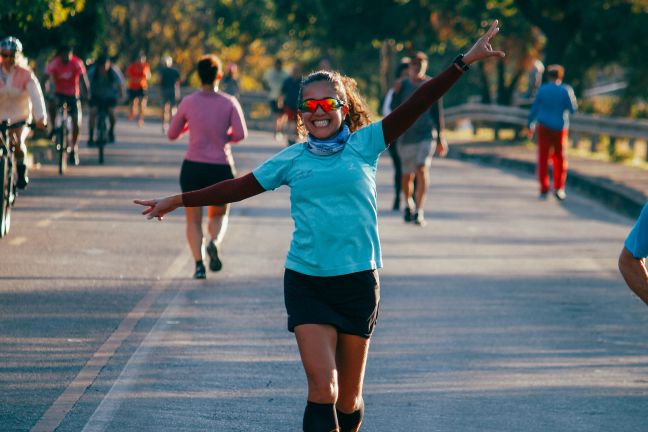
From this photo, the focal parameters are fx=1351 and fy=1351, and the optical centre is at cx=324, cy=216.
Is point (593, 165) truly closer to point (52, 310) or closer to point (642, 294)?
point (52, 310)

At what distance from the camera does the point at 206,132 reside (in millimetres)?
11344

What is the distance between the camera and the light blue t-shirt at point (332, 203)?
5438 millimetres

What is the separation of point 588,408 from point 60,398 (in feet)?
9.39

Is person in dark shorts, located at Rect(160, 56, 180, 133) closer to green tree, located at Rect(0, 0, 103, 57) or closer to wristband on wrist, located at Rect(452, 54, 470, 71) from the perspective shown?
green tree, located at Rect(0, 0, 103, 57)

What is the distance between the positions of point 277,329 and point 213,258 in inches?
95.0

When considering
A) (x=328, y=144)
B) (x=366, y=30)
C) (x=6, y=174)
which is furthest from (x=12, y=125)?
(x=366, y=30)

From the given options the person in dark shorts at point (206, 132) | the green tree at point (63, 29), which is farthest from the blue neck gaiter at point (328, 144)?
the green tree at point (63, 29)

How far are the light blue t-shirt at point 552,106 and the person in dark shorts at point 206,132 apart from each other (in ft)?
29.6

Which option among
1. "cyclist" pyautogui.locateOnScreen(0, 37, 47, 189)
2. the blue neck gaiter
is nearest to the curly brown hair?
the blue neck gaiter

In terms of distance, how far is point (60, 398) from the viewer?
725cm

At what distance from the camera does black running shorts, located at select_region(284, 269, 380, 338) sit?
542 centimetres

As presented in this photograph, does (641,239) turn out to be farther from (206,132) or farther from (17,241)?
(17,241)

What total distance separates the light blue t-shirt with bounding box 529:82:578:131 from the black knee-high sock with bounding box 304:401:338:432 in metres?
14.7

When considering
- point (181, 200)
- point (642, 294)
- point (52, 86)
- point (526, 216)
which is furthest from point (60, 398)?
point (52, 86)
